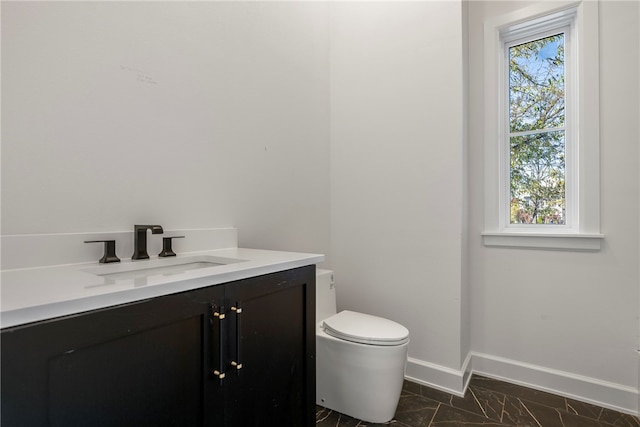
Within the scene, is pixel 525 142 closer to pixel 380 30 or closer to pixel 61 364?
pixel 380 30

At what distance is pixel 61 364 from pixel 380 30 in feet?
7.85

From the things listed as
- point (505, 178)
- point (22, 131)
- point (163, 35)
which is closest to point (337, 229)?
point (505, 178)

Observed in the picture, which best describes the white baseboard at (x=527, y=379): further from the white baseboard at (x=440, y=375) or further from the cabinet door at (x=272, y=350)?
the cabinet door at (x=272, y=350)

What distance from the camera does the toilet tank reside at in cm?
185

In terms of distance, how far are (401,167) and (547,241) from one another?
96 centimetres

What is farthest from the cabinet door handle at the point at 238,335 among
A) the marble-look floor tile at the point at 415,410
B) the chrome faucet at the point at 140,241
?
the marble-look floor tile at the point at 415,410

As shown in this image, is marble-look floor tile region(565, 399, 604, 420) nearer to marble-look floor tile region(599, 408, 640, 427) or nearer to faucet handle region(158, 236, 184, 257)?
marble-look floor tile region(599, 408, 640, 427)

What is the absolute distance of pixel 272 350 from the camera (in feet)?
3.64

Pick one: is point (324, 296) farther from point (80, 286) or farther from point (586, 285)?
point (586, 285)

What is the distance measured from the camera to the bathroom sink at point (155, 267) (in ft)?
3.56

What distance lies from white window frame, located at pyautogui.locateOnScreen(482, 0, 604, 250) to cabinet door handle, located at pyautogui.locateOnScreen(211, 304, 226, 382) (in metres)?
1.81

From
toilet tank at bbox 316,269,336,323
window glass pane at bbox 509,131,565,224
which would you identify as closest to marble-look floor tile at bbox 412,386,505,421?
toilet tank at bbox 316,269,336,323

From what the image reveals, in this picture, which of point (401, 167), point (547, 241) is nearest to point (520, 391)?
point (547, 241)

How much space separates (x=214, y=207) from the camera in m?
1.61
